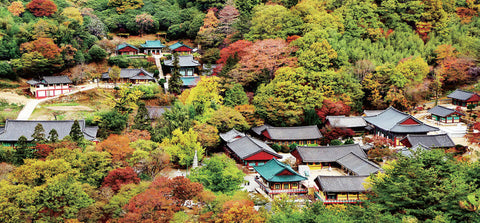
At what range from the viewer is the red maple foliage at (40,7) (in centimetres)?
4969

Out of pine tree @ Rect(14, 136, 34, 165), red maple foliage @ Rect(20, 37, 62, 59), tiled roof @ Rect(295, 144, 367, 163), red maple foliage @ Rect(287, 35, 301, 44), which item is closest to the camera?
pine tree @ Rect(14, 136, 34, 165)

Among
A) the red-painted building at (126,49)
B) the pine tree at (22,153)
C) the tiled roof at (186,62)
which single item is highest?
the red-painted building at (126,49)

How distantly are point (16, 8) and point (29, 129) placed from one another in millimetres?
23357

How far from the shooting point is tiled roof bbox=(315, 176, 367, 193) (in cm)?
2717

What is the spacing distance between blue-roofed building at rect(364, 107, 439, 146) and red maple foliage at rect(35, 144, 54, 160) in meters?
24.5

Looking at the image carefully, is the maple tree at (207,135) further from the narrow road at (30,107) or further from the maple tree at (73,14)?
the maple tree at (73,14)

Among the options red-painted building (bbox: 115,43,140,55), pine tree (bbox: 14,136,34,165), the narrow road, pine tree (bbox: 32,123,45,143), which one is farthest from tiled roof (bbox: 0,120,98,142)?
red-painted building (bbox: 115,43,140,55)

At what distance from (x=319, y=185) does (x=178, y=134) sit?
1027cm

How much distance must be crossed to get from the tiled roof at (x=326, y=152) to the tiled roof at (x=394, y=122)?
182 inches

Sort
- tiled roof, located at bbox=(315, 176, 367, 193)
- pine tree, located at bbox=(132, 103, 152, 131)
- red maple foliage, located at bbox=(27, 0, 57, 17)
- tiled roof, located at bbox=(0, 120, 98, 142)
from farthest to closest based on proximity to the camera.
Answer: red maple foliage, located at bbox=(27, 0, 57, 17) → pine tree, located at bbox=(132, 103, 152, 131) → tiled roof, located at bbox=(0, 120, 98, 142) → tiled roof, located at bbox=(315, 176, 367, 193)

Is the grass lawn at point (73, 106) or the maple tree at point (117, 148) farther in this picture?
the grass lawn at point (73, 106)

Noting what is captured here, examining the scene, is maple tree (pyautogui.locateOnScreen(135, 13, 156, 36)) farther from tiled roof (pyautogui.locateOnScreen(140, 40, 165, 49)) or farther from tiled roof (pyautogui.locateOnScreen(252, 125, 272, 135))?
tiled roof (pyautogui.locateOnScreen(252, 125, 272, 135))

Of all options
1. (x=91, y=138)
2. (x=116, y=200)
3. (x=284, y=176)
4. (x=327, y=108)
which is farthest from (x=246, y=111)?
(x=116, y=200)

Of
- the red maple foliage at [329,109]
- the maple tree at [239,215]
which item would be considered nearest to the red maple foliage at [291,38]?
the red maple foliage at [329,109]
